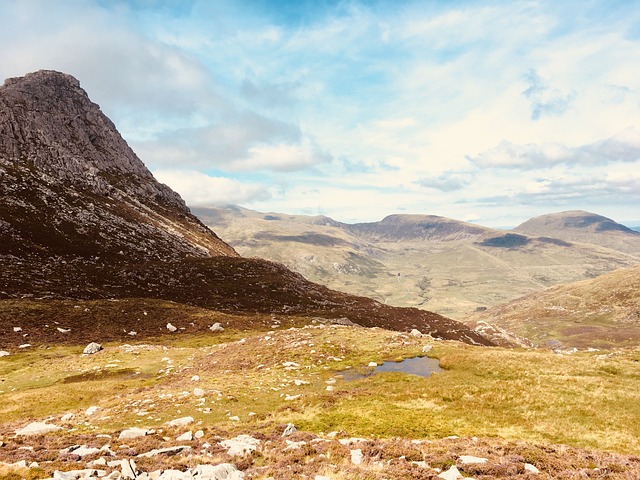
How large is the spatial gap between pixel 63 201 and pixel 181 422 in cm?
15114

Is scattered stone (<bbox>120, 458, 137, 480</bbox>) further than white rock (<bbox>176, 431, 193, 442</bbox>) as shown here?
No

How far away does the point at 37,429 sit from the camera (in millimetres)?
21422

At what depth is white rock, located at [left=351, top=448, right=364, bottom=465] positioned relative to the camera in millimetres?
15562

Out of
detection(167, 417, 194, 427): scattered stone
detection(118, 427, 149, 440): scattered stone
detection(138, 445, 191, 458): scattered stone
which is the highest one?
detection(138, 445, 191, 458): scattered stone

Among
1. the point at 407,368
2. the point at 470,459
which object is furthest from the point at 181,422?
the point at 407,368

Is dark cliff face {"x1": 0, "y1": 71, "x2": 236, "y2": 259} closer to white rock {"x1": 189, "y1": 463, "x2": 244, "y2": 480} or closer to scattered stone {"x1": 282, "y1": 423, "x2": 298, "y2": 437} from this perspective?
scattered stone {"x1": 282, "y1": 423, "x2": 298, "y2": 437}

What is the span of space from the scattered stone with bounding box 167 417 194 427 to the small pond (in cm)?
1575

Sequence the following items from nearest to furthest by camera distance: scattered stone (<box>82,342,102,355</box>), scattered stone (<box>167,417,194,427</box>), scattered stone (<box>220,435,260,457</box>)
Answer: scattered stone (<box>220,435,260,457</box>), scattered stone (<box>167,417,194,427</box>), scattered stone (<box>82,342,102,355</box>)

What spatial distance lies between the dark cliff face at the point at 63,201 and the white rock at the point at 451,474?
118 metres

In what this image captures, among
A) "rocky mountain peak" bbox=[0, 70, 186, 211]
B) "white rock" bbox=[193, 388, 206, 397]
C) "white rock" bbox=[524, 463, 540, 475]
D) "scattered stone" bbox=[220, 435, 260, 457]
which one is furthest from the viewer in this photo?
"rocky mountain peak" bbox=[0, 70, 186, 211]

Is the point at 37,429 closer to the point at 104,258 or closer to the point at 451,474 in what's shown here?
the point at 451,474

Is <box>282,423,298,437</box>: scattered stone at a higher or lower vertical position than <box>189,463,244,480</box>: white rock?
lower

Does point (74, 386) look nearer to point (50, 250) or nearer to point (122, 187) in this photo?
point (50, 250)

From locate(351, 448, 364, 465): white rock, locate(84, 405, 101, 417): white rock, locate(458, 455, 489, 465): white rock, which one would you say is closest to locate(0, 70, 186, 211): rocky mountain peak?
locate(84, 405, 101, 417): white rock
